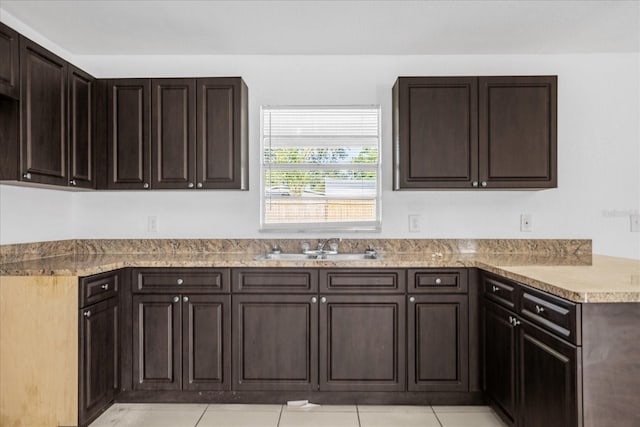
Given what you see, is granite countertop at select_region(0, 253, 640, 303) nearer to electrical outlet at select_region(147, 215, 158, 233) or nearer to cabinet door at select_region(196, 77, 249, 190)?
electrical outlet at select_region(147, 215, 158, 233)

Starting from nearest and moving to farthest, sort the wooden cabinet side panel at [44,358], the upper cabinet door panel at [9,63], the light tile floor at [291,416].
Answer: the upper cabinet door panel at [9,63] → the wooden cabinet side panel at [44,358] → the light tile floor at [291,416]

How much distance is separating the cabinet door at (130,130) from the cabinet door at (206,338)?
94 cm

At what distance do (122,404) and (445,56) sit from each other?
11.0 ft

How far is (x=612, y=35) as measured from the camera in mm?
2936

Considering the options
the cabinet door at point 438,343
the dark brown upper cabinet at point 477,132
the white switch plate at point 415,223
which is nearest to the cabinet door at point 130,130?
the dark brown upper cabinet at point 477,132

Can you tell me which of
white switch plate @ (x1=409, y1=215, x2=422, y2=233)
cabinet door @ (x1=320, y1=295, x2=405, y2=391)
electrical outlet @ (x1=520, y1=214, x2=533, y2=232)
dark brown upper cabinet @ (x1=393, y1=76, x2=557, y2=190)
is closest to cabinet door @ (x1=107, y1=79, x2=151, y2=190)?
cabinet door @ (x1=320, y1=295, x2=405, y2=391)

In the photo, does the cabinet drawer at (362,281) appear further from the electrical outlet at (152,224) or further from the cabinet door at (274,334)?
the electrical outlet at (152,224)

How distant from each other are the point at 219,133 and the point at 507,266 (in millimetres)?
2031

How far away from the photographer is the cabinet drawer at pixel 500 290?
7.16 feet

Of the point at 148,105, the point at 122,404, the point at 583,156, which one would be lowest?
the point at 122,404

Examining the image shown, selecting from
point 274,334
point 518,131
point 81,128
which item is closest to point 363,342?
point 274,334

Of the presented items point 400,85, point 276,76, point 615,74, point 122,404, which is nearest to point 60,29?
point 276,76

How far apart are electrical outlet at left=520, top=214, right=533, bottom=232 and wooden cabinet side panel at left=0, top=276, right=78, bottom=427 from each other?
301 centimetres

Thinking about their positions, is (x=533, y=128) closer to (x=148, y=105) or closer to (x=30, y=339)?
(x=148, y=105)
